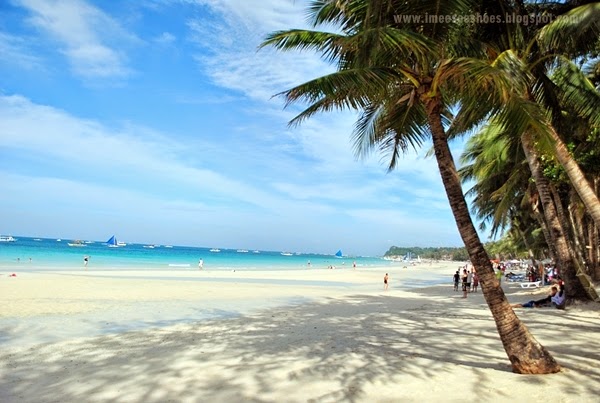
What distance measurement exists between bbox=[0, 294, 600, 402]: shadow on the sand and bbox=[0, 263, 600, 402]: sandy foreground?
16 millimetres

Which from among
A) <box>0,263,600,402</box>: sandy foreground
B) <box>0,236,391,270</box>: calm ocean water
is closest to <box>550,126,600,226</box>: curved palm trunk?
<box>0,263,600,402</box>: sandy foreground

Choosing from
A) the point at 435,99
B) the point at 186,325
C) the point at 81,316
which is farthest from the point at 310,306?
the point at 435,99

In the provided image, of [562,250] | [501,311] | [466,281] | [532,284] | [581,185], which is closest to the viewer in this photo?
[501,311]

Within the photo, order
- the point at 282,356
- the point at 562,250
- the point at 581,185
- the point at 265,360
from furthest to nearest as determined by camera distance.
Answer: the point at 562,250
the point at 581,185
the point at 282,356
the point at 265,360

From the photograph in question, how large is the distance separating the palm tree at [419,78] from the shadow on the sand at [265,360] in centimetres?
78

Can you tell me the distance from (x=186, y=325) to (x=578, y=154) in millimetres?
11588

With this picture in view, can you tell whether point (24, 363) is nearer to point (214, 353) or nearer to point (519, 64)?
point (214, 353)

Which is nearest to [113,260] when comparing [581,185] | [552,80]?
[552,80]

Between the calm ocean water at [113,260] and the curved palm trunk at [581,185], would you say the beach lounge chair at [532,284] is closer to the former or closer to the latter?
the curved palm trunk at [581,185]

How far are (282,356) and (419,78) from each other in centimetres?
455

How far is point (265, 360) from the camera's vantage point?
651 centimetres

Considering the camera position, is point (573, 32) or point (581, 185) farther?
point (573, 32)

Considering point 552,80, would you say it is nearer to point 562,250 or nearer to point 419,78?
point 562,250

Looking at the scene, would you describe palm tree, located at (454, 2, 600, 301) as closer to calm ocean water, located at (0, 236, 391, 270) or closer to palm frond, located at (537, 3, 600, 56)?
palm frond, located at (537, 3, 600, 56)
